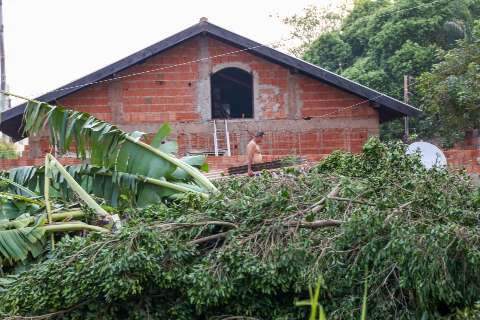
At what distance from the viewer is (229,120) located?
56.1ft

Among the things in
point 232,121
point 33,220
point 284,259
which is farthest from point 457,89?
point 284,259

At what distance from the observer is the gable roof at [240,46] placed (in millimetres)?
16156

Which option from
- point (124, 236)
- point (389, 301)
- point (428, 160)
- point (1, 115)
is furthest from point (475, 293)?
point (1, 115)

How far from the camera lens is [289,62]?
16453 millimetres

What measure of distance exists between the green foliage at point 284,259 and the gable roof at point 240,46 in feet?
30.5

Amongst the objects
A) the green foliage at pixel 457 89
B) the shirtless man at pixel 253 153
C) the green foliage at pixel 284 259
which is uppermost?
the green foliage at pixel 457 89

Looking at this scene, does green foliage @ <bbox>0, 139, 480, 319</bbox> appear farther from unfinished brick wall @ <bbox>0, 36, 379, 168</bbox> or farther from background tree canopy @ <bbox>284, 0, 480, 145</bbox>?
background tree canopy @ <bbox>284, 0, 480, 145</bbox>

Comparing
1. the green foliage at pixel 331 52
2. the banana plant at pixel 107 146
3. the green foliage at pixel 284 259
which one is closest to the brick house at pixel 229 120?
the banana plant at pixel 107 146

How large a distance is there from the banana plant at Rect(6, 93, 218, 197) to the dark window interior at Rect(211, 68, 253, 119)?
10.7m

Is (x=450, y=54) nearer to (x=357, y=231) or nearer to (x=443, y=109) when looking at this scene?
(x=443, y=109)

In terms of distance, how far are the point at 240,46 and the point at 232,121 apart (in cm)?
169

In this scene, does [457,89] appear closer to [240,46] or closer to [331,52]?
[240,46]

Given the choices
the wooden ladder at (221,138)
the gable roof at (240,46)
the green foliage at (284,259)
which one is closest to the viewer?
the green foliage at (284,259)

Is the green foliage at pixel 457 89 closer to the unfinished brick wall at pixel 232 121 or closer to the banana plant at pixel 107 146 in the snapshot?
the unfinished brick wall at pixel 232 121
